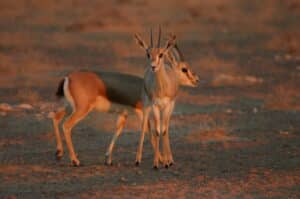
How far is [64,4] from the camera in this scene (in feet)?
125

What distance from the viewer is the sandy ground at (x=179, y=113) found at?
29.4 feet

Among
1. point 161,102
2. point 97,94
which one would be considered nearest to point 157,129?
point 161,102

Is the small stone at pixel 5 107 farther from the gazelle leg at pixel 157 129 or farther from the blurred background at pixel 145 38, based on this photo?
the gazelle leg at pixel 157 129

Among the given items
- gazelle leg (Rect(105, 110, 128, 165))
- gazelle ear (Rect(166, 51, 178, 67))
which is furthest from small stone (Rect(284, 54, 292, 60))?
gazelle leg (Rect(105, 110, 128, 165))

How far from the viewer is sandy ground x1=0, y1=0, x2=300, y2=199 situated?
8.96 metres

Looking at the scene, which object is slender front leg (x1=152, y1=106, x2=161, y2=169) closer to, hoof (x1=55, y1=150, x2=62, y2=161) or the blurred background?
hoof (x1=55, y1=150, x2=62, y2=161)

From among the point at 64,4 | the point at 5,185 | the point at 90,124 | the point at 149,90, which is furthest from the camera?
the point at 64,4

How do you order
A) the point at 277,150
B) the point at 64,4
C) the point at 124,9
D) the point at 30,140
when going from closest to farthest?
the point at 277,150
the point at 30,140
the point at 124,9
the point at 64,4

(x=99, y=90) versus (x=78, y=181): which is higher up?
(x=99, y=90)

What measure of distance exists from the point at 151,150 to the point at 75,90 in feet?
5.38

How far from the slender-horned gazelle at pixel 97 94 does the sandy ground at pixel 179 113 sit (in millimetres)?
373

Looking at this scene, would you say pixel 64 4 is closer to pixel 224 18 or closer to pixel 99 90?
pixel 224 18

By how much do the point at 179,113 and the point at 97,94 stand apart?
12.1 ft

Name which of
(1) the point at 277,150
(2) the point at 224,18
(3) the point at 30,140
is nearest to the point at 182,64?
(1) the point at 277,150
